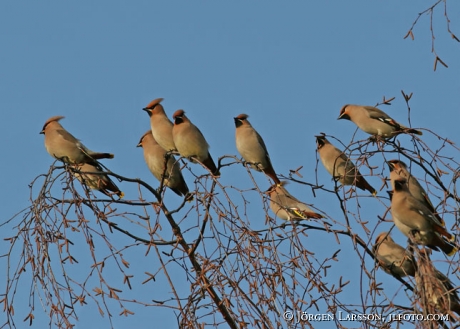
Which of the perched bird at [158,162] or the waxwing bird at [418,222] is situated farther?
the perched bird at [158,162]

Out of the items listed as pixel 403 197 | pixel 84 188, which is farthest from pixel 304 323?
pixel 403 197

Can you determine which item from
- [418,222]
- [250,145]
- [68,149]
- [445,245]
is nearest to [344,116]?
[250,145]

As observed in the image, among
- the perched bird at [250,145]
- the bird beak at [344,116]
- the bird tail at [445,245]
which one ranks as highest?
the bird beak at [344,116]

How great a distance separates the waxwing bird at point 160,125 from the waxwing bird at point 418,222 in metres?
2.11

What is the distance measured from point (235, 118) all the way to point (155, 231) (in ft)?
11.7

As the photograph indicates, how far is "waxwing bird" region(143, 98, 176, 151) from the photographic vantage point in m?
7.09

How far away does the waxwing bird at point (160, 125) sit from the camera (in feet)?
23.3

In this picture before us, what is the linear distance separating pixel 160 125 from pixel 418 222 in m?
2.56

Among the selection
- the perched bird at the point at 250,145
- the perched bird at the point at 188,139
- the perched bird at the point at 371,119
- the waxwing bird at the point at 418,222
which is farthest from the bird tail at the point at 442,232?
the perched bird at the point at 250,145

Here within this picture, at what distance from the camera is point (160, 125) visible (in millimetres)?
7180

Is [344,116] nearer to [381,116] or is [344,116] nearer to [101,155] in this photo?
[381,116]

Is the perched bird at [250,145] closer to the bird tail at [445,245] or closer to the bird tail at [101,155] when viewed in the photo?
the bird tail at [101,155]

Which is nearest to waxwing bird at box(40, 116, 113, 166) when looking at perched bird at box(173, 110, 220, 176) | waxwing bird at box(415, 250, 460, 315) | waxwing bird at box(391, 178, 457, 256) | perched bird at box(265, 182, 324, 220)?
perched bird at box(173, 110, 220, 176)

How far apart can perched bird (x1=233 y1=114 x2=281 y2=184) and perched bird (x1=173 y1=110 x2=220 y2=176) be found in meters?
0.48
